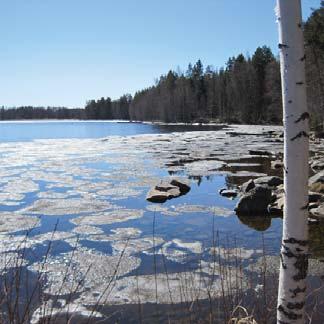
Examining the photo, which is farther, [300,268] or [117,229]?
[117,229]

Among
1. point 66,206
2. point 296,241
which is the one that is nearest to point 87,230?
point 66,206

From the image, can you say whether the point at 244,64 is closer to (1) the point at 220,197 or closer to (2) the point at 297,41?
(1) the point at 220,197

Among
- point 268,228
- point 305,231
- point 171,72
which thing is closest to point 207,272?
point 268,228

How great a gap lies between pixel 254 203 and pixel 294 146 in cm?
1010

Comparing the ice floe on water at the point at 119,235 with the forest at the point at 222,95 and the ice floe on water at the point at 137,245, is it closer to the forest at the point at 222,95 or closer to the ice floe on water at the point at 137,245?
the ice floe on water at the point at 137,245

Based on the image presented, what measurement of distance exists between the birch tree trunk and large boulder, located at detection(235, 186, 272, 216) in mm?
9712

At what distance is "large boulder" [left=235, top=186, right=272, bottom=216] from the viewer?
39.9 ft

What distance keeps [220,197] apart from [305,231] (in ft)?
39.7

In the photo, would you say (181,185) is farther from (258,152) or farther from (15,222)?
(258,152)

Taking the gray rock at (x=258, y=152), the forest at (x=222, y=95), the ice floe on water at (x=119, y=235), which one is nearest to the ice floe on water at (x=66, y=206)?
the ice floe on water at (x=119, y=235)

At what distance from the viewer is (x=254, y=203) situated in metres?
12.3

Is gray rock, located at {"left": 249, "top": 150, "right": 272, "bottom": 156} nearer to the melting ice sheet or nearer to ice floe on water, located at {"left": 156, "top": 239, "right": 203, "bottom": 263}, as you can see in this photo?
the melting ice sheet

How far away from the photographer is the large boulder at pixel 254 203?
1216cm

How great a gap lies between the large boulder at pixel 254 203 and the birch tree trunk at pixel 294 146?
31.9 feet
